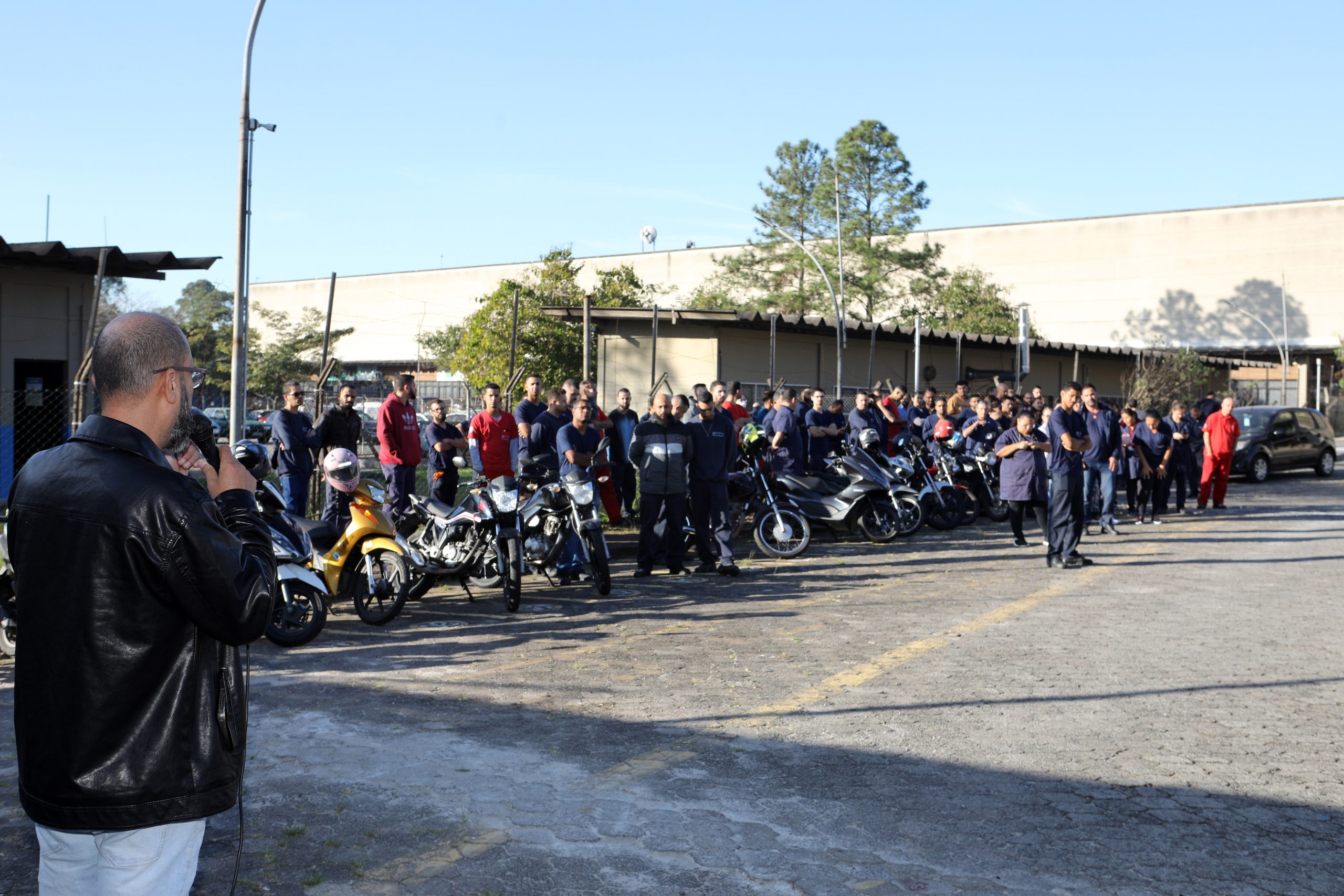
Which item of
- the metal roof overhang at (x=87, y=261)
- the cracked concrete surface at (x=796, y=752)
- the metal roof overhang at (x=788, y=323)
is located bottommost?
the cracked concrete surface at (x=796, y=752)

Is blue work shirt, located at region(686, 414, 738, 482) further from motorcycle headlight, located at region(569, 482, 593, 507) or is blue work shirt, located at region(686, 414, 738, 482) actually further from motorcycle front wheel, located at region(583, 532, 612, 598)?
motorcycle front wheel, located at region(583, 532, 612, 598)

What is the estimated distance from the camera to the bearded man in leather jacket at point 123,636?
238 centimetres

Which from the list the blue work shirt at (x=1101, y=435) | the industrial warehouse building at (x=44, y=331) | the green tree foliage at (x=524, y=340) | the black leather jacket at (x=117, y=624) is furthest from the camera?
the green tree foliage at (x=524, y=340)

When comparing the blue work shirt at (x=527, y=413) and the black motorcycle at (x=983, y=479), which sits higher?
the blue work shirt at (x=527, y=413)

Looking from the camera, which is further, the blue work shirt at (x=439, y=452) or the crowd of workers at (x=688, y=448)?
the blue work shirt at (x=439, y=452)

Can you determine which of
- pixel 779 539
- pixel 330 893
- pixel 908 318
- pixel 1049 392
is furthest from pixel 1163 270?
pixel 330 893

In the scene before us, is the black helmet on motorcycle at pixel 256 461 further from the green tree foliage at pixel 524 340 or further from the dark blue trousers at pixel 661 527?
the green tree foliage at pixel 524 340

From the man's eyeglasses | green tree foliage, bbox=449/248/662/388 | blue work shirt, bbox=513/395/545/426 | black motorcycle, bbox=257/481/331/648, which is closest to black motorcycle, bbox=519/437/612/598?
black motorcycle, bbox=257/481/331/648

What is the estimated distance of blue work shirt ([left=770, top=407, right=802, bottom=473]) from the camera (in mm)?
15289

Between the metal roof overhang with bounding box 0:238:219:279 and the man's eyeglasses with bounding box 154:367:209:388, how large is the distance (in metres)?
13.8

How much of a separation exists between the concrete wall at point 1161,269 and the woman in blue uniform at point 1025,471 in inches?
2027

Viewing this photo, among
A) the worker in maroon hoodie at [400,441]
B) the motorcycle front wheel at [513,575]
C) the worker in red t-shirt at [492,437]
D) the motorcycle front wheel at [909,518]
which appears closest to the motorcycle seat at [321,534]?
the motorcycle front wheel at [513,575]

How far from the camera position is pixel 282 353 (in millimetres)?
55812

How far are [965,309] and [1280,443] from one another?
111 feet
